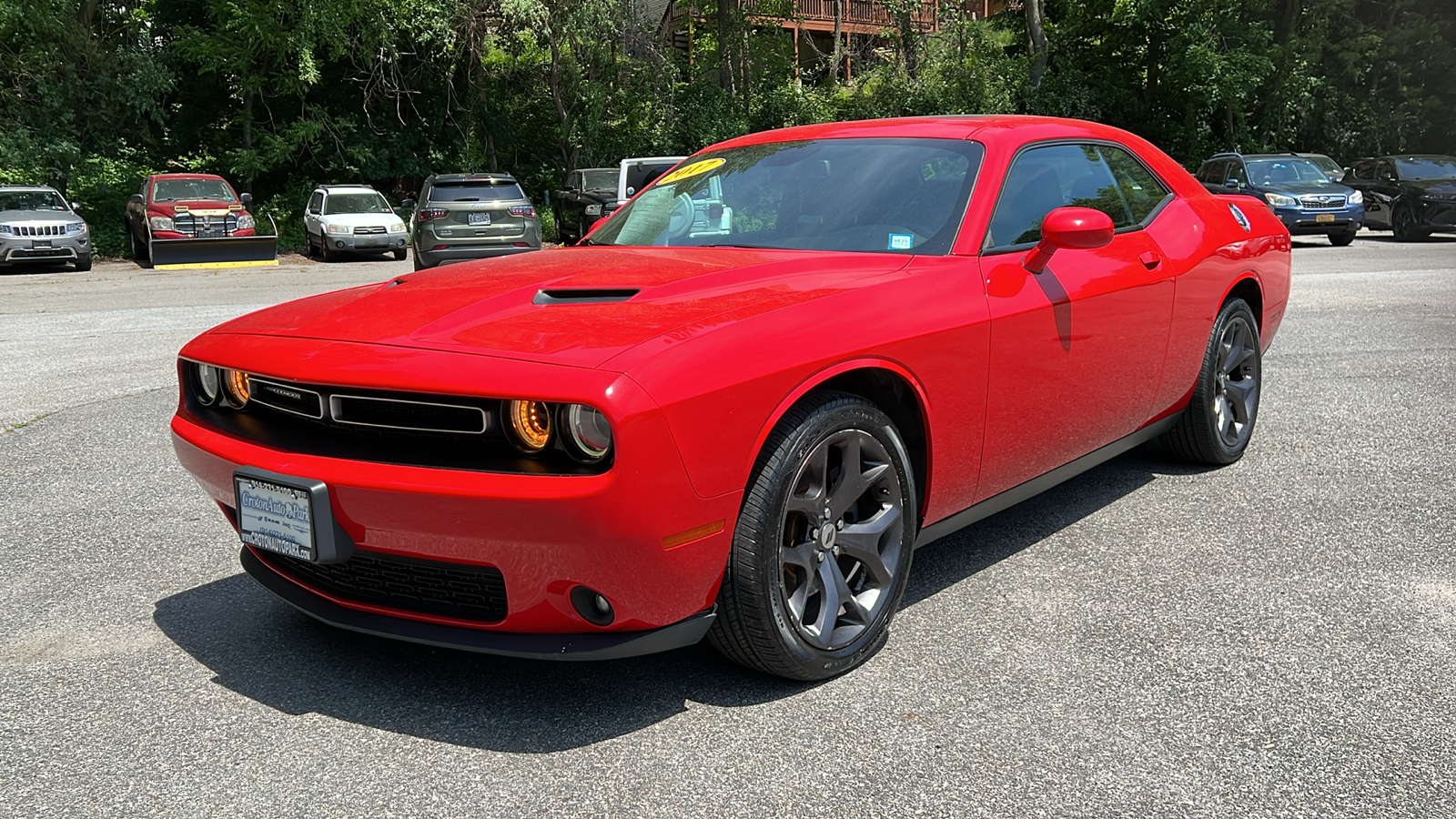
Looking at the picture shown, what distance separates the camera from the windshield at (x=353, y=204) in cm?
2428

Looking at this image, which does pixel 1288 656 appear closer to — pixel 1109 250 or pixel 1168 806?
pixel 1168 806

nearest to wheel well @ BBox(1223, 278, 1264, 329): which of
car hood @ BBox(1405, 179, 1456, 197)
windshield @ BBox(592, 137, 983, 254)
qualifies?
windshield @ BBox(592, 137, 983, 254)

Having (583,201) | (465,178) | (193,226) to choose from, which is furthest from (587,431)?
(193,226)

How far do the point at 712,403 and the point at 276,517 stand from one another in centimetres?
111

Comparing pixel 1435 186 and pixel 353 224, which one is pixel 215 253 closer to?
pixel 353 224

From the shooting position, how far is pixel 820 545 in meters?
3.15

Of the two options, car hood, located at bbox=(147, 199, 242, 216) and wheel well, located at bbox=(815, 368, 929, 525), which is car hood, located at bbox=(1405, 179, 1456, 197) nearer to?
car hood, located at bbox=(147, 199, 242, 216)

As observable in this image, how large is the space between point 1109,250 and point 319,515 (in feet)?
9.37

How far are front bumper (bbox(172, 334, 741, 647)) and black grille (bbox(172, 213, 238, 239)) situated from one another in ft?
72.5

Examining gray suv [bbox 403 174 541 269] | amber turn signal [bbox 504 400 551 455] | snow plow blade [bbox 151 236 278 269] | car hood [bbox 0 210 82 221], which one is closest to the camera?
amber turn signal [bbox 504 400 551 455]

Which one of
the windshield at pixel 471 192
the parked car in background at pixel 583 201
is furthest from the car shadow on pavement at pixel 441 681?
the parked car in background at pixel 583 201

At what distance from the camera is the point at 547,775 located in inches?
107

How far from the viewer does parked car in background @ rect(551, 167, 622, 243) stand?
73.3 ft

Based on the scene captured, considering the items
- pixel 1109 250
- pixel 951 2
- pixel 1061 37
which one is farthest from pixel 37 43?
pixel 1109 250
